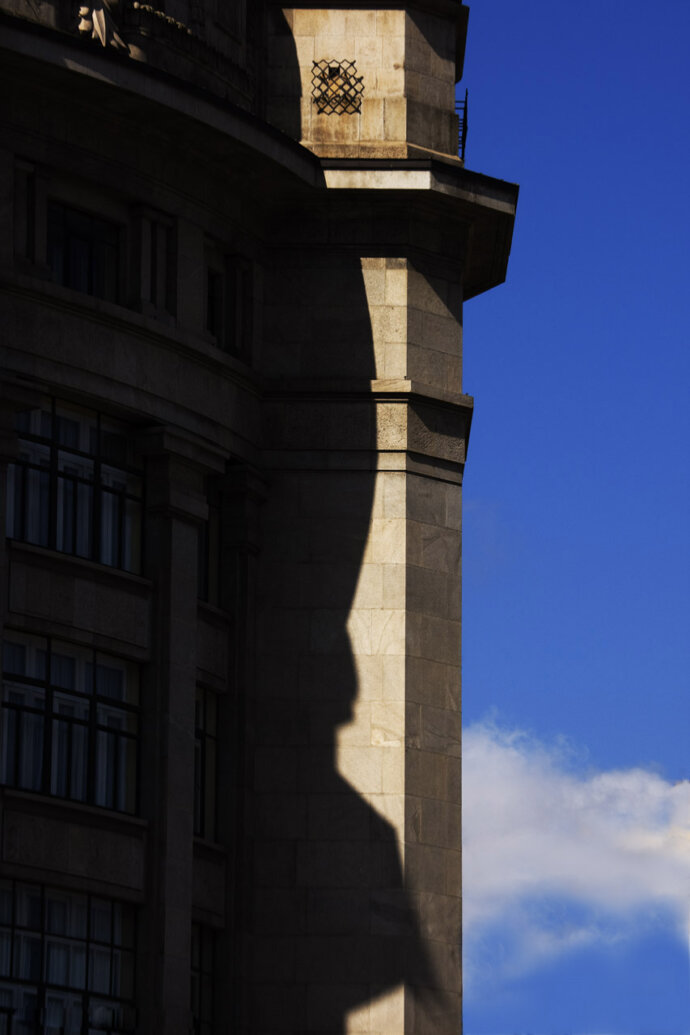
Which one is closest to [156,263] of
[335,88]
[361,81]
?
[335,88]

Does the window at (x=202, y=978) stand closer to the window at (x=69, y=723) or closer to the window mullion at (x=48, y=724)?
the window at (x=69, y=723)

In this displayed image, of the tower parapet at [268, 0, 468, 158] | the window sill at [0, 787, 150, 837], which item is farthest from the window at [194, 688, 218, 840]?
the tower parapet at [268, 0, 468, 158]

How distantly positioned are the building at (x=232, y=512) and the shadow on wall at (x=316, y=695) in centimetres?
6

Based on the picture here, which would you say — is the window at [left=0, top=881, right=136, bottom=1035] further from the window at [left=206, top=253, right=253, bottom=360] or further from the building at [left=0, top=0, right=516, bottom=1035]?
the window at [left=206, top=253, right=253, bottom=360]

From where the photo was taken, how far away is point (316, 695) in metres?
55.4

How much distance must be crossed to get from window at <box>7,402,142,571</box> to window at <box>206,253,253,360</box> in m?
4.14

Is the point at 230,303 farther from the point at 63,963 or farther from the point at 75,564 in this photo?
the point at 63,963

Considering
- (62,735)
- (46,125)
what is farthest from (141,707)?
(46,125)

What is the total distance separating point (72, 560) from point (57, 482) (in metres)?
1.71

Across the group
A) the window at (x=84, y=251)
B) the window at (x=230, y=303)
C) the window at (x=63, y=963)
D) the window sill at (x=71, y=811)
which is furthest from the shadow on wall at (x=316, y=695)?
the window at (x=84, y=251)

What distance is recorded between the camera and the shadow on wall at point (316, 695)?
5350 centimetres

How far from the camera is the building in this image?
167ft

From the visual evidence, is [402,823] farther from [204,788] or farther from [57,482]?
[57,482]

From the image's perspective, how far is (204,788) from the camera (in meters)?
54.2
